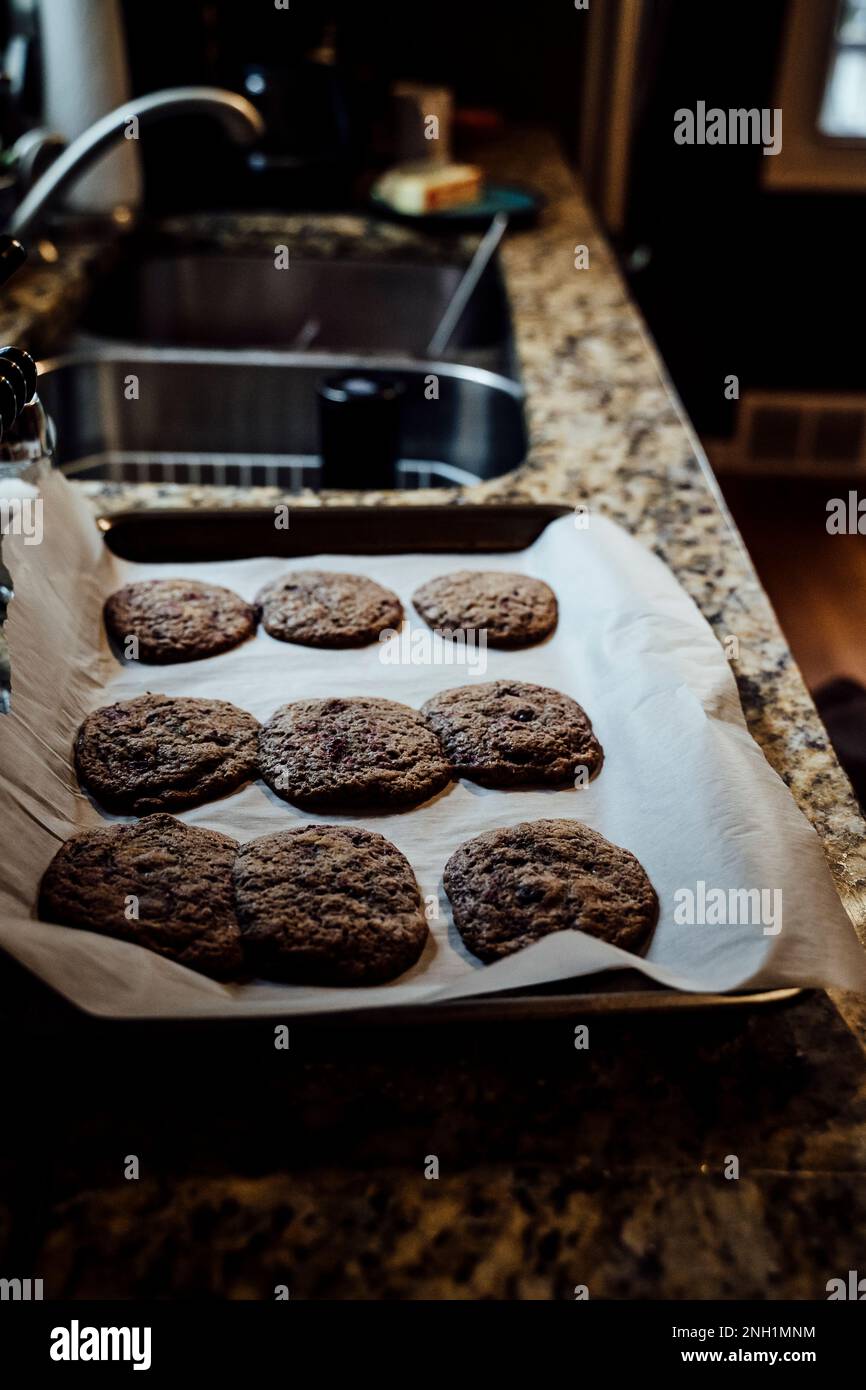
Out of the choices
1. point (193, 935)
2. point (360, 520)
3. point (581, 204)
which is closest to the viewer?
point (193, 935)

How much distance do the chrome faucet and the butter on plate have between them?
77 cm

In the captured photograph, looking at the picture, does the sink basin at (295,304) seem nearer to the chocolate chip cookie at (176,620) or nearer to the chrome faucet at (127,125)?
the chrome faucet at (127,125)

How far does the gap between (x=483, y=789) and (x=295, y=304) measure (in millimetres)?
1749

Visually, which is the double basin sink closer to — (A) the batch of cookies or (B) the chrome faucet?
(B) the chrome faucet

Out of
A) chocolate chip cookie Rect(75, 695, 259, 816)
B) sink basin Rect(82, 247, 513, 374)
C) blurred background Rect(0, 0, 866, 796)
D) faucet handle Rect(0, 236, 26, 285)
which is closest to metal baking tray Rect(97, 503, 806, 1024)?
chocolate chip cookie Rect(75, 695, 259, 816)

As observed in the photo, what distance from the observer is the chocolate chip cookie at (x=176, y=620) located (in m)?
1.06

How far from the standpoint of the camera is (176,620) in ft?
3.51

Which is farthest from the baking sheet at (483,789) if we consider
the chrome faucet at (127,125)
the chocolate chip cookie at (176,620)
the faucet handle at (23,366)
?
the chrome faucet at (127,125)

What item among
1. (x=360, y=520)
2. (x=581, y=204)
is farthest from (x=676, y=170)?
(x=360, y=520)

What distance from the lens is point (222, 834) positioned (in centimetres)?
86

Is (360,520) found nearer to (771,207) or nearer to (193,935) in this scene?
(193,935)

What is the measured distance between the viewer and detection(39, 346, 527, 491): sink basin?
1.81 meters

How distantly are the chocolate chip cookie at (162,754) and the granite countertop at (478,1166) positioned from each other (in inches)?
10.6
